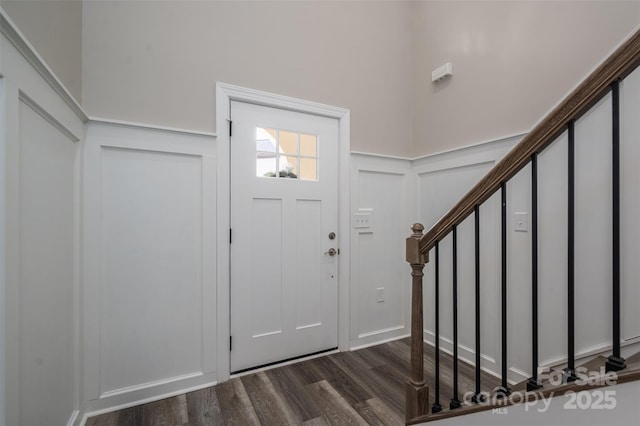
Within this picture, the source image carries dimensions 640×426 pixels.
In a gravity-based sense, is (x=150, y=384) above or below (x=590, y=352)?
below

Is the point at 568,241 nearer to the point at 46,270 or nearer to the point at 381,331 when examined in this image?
the point at 46,270

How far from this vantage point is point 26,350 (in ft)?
3.37

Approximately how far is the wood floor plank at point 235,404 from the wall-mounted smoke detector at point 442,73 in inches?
110

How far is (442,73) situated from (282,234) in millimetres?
1869

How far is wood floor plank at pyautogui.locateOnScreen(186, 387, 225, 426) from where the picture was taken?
162cm

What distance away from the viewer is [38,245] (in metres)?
1.13

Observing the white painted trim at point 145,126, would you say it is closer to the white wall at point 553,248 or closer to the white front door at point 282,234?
the white front door at point 282,234

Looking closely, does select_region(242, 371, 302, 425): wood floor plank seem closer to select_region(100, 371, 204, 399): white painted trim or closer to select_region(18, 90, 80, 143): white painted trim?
select_region(100, 371, 204, 399): white painted trim

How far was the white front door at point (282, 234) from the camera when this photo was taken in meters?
2.09

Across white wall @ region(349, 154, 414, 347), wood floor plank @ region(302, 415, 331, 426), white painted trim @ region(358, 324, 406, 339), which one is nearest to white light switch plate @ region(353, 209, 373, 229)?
white wall @ region(349, 154, 414, 347)

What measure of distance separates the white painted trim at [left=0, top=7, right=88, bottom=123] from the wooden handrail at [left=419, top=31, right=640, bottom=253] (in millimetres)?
1625

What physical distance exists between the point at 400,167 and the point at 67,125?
2375 mm

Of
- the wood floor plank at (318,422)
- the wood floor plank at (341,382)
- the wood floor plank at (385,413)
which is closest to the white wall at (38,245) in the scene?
the wood floor plank at (318,422)

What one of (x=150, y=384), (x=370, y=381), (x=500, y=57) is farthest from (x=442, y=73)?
(x=150, y=384)
